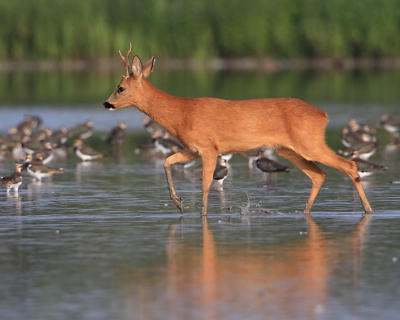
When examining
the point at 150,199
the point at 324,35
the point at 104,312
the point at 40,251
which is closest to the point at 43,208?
the point at 150,199

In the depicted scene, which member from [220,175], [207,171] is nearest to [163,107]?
[207,171]

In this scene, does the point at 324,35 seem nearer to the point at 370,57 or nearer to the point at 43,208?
the point at 370,57

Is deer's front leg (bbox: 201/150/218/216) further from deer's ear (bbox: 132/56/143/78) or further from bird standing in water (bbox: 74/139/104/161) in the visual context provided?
bird standing in water (bbox: 74/139/104/161)

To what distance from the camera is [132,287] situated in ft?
31.9

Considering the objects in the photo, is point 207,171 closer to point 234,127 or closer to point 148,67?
point 234,127

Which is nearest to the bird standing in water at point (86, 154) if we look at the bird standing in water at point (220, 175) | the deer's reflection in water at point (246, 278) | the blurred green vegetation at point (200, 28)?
the bird standing in water at point (220, 175)

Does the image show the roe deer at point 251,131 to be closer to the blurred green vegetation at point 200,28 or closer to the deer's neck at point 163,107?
the deer's neck at point 163,107

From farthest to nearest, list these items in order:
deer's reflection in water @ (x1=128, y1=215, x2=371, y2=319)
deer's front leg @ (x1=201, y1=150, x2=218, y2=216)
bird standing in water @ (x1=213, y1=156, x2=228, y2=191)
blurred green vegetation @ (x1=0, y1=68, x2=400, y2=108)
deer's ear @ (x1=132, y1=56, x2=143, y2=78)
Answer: blurred green vegetation @ (x1=0, y1=68, x2=400, y2=108) → bird standing in water @ (x1=213, y1=156, x2=228, y2=191) → deer's ear @ (x1=132, y1=56, x2=143, y2=78) → deer's front leg @ (x1=201, y1=150, x2=218, y2=216) → deer's reflection in water @ (x1=128, y1=215, x2=371, y2=319)

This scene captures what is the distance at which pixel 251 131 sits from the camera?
45.5ft

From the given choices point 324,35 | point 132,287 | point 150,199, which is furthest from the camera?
point 324,35

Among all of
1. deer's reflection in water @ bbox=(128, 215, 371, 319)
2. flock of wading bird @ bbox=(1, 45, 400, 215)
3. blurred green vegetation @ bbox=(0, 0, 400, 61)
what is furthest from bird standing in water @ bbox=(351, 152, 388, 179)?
blurred green vegetation @ bbox=(0, 0, 400, 61)

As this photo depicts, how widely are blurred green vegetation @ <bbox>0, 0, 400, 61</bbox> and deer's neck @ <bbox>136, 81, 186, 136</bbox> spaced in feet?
109

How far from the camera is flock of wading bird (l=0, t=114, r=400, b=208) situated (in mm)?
17984

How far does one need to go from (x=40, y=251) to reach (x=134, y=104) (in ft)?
11.8
